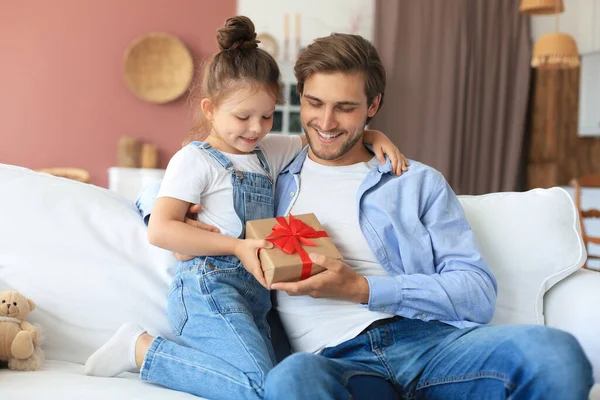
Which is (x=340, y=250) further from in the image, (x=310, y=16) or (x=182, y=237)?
(x=310, y=16)

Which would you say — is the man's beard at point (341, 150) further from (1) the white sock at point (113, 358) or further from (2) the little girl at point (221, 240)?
(1) the white sock at point (113, 358)

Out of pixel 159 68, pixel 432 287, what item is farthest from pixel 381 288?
pixel 159 68

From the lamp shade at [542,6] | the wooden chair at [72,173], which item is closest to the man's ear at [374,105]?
the lamp shade at [542,6]

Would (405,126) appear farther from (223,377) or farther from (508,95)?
(223,377)

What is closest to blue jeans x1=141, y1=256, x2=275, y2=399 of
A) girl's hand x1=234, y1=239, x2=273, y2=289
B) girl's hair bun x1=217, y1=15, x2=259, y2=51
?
girl's hand x1=234, y1=239, x2=273, y2=289

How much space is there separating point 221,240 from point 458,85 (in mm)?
4506

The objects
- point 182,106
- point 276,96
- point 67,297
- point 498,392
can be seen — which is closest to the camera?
point 498,392

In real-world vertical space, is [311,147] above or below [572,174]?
above

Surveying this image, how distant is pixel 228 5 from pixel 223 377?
4.53 metres

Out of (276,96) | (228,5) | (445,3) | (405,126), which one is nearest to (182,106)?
(228,5)

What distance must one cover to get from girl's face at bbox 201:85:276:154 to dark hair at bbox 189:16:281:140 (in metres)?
0.02

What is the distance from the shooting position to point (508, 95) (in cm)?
569

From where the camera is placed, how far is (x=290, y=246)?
136 centimetres

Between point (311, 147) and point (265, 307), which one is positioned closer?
point (265, 307)
